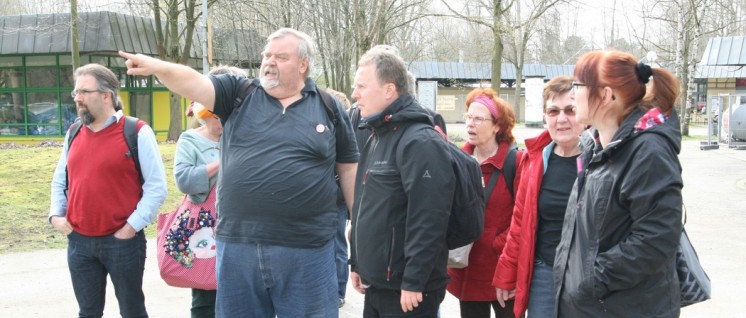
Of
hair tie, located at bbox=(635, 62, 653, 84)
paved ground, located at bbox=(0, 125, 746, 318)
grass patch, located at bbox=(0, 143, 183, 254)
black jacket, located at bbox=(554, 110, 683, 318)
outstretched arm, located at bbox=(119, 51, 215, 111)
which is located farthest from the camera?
grass patch, located at bbox=(0, 143, 183, 254)

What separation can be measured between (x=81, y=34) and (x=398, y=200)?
22.8 metres

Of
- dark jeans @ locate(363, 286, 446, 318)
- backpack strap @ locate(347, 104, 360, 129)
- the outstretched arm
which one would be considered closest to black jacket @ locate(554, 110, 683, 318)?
dark jeans @ locate(363, 286, 446, 318)

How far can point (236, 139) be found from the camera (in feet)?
10.9

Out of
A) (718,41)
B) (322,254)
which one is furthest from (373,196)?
(718,41)

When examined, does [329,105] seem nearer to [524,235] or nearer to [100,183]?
[524,235]

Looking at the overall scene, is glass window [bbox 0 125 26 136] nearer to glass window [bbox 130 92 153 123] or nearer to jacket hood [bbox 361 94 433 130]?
glass window [bbox 130 92 153 123]

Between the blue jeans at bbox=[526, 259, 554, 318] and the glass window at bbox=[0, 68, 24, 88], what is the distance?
26.2 metres

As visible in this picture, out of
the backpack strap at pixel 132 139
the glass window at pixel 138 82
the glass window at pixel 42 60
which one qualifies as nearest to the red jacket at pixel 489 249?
the backpack strap at pixel 132 139

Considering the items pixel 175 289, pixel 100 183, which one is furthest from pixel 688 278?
pixel 175 289

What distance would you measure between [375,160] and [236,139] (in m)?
0.70

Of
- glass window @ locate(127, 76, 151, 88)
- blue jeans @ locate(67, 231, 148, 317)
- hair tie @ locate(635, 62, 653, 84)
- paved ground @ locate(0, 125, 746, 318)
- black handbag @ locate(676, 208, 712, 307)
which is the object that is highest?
glass window @ locate(127, 76, 151, 88)

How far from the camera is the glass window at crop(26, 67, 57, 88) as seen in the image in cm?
2508

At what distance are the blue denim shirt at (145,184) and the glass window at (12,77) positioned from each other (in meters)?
23.9

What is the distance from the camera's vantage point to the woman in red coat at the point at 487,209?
3947mm
